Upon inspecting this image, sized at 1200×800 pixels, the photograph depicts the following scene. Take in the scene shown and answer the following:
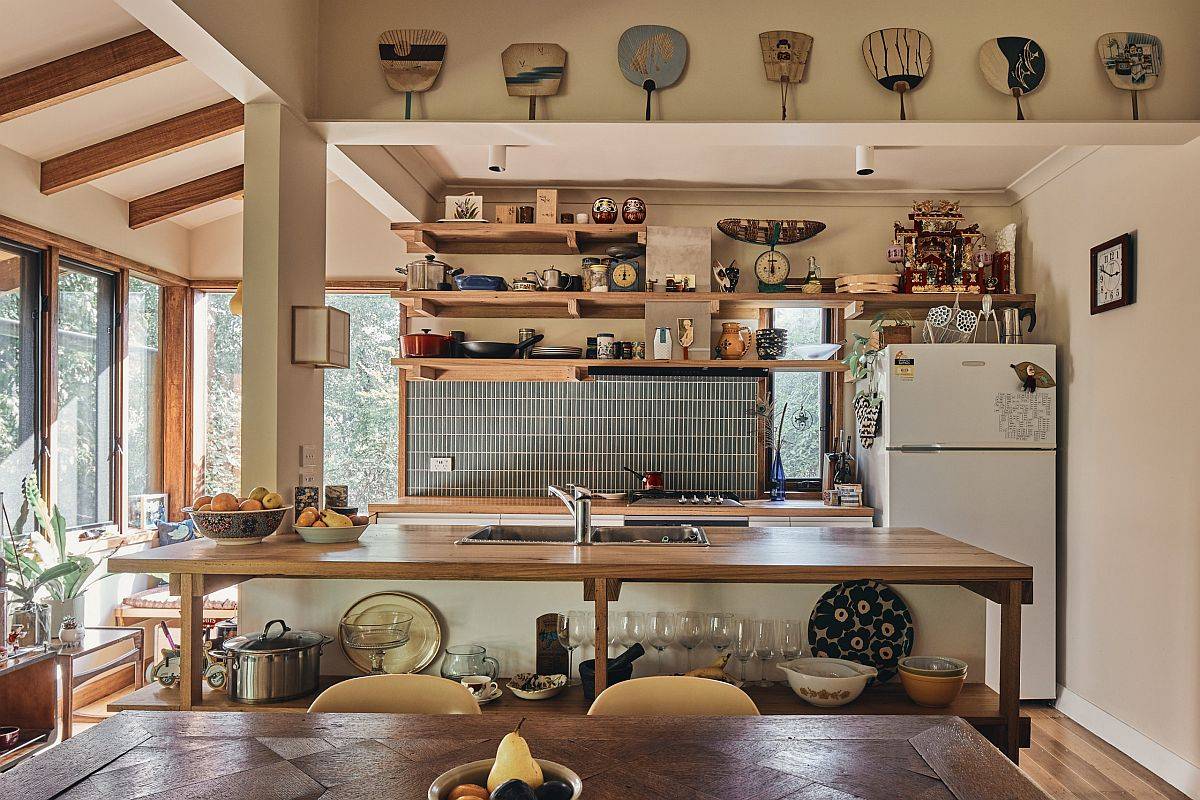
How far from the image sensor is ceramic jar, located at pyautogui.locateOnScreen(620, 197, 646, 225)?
4.81 metres

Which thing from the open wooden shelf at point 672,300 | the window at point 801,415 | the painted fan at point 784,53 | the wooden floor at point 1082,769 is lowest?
the wooden floor at point 1082,769

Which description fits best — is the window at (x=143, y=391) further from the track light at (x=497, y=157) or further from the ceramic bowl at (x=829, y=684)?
the ceramic bowl at (x=829, y=684)

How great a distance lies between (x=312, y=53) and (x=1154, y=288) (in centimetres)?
332

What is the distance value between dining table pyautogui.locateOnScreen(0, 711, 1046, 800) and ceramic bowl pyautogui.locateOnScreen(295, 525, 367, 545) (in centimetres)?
97

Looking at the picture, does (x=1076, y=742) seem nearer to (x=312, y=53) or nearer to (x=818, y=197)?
(x=818, y=197)

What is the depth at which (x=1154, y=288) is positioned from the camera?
354 cm

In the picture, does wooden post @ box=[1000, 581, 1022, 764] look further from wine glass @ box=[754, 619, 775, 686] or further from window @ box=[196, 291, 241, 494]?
window @ box=[196, 291, 241, 494]

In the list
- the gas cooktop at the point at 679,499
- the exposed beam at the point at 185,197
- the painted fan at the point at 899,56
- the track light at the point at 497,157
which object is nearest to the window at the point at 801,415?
the gas cooktop at the point at 679,499

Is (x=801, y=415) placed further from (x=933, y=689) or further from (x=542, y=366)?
(x=933, y=689)

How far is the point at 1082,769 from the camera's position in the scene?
349 cm

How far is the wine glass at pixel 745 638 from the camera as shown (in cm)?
250

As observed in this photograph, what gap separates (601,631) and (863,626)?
842 mm

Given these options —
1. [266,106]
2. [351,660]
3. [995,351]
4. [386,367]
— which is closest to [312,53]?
[266,106]

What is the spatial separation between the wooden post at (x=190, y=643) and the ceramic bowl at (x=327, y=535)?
363mm
